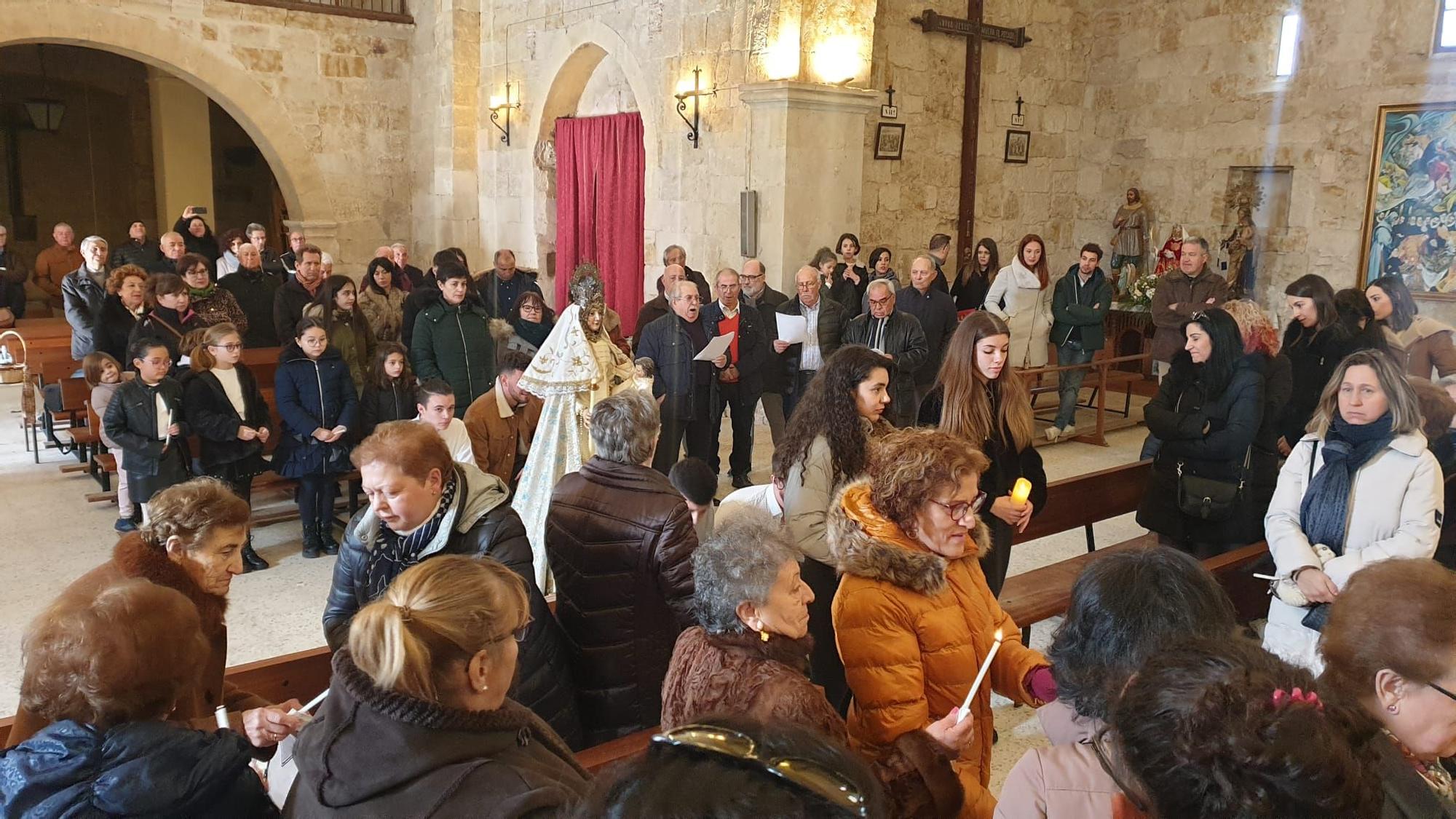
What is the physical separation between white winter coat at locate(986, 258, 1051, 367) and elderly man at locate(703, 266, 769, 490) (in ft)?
9.16

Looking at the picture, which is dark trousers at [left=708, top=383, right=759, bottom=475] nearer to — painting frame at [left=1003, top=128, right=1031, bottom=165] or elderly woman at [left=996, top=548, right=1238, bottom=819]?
elderly woman at [left=996, top=548, right=1238, bottom=819]

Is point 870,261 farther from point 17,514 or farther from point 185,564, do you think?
point 185,564

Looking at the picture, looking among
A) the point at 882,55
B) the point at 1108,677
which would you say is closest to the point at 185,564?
the point at 1108,677

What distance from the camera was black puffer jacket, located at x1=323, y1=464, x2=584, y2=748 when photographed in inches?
104

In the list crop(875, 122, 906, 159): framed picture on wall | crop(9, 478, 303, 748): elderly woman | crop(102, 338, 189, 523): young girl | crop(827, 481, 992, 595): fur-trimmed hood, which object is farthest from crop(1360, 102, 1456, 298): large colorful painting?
crop(9, 478, 303, 748): elderly woman

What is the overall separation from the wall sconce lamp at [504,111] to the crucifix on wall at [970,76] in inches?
193

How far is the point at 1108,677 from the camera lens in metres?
1.85

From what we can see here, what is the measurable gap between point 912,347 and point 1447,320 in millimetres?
5556

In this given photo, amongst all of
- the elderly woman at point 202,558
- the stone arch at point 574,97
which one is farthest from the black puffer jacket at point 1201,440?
the stone arch at point 574,97

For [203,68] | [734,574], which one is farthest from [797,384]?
[203,68]

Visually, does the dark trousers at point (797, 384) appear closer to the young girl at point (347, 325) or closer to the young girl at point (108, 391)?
the young girl at point (347, 325)

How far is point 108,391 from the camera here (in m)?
5.98

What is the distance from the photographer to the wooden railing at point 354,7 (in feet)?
39.7

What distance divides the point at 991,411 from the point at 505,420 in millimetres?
2355
